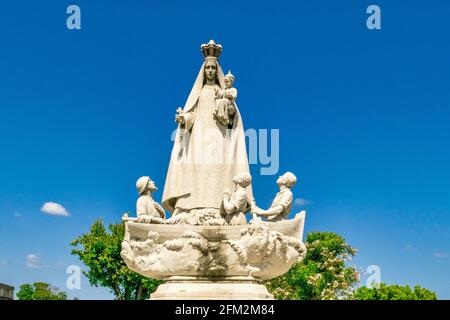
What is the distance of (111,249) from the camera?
3744 centimetres

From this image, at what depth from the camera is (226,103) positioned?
52.6ft

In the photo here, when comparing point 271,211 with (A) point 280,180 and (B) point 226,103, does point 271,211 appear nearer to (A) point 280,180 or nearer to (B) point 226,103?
(A) point 280,180

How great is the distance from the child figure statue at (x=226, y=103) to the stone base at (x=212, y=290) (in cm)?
437

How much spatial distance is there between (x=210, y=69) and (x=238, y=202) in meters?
4.09

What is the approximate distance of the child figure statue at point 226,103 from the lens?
15992 millimetres

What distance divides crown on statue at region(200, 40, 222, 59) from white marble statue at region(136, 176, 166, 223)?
12.6 ft

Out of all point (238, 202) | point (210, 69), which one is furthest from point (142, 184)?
point (210, 69)

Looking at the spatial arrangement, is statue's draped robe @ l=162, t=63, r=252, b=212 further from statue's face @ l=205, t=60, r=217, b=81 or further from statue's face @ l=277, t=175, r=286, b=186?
statue's face @ l=277, t=175, r=286, b=186

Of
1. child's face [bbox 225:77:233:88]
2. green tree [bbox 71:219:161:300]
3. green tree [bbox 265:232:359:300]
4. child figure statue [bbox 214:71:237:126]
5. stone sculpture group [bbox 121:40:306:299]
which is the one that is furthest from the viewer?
green tree [bbox 265:232:359:300]

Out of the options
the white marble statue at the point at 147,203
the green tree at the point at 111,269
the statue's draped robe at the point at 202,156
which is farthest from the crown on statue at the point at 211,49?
the green tree at the point at 111,269

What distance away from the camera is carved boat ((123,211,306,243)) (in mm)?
14078

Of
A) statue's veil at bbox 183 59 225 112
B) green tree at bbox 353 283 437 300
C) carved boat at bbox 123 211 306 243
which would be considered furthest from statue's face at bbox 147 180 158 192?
green tree at bbox 353 283 437 300

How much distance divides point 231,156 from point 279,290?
86.2 feet
